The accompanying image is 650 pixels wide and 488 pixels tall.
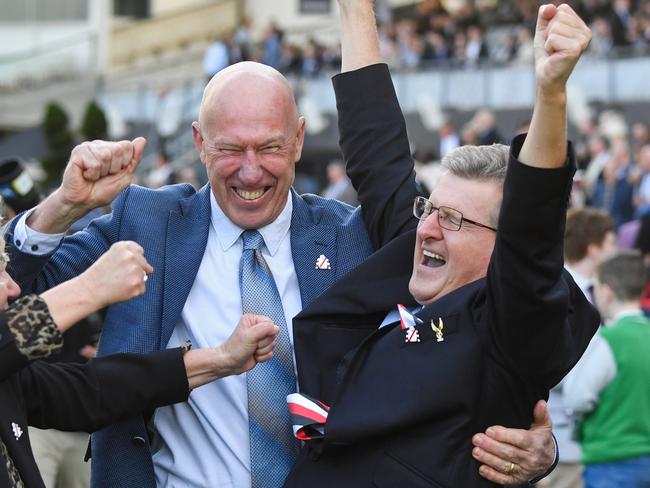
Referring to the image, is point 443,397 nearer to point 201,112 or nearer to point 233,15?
point 201,112

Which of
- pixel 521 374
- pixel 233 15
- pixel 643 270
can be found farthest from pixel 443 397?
pixel 233 15

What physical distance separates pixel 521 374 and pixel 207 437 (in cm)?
116

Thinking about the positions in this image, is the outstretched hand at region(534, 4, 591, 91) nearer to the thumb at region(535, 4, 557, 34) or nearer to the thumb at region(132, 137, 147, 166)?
the thumb at region(535, 4, 557, 34)

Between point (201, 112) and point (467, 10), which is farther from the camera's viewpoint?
point (467, 10)

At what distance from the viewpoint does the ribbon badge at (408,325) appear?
3.60 m

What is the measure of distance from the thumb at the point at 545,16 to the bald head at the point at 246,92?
4.07 feet

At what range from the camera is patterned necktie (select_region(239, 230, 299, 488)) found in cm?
400

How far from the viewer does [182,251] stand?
420 cm

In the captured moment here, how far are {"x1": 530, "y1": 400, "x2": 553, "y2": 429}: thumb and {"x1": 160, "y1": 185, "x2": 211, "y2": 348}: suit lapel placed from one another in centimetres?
119

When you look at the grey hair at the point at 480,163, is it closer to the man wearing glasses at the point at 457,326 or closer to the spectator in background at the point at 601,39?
the man wearing glasses at the point at 457,326

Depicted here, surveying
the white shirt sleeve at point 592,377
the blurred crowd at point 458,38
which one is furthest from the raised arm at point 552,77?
the blurred crowd at point 458,38

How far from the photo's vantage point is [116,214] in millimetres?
4246

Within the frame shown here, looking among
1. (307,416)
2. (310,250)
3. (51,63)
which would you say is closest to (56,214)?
(310,250)

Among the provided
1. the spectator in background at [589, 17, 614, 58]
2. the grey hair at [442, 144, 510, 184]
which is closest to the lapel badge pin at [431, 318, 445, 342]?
the grey hair at [442, 144, 510, 184]
